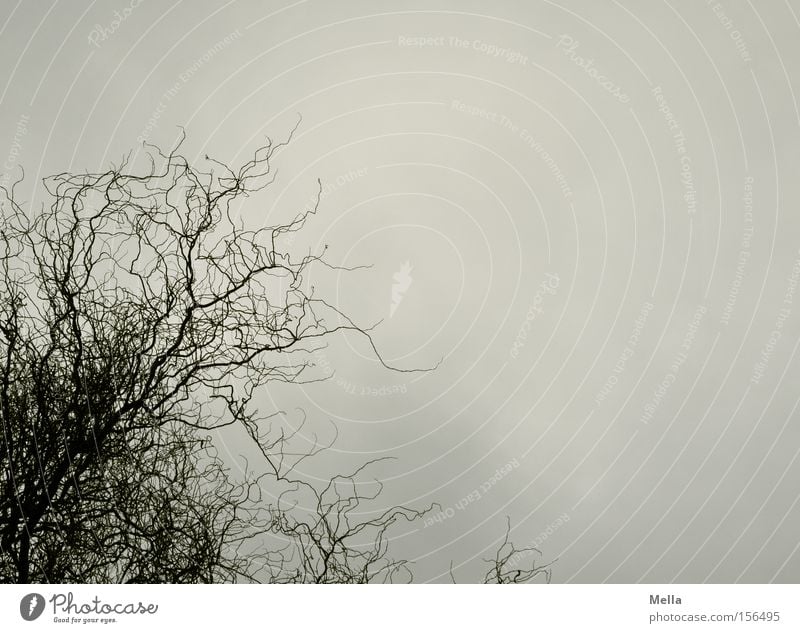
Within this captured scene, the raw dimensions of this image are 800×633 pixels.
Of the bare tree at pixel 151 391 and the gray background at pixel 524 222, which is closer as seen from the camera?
the bare tree at pixel 151 391

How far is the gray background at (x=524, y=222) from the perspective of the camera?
2.68 m

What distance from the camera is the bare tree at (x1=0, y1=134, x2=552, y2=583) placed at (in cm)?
213

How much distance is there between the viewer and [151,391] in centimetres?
221

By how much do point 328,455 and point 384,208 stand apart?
1.06 m

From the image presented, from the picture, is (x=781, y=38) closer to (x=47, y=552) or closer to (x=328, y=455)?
(x=328, y=455)

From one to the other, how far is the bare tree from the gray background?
5.8 inches

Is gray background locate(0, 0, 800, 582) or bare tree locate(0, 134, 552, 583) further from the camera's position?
gray background locate(0, 0, 800, 582)

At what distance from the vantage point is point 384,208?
3055mm

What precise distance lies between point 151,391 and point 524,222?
171cm

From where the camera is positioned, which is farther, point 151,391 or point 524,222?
point 524,222

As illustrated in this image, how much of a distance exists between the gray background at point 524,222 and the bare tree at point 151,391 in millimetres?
148

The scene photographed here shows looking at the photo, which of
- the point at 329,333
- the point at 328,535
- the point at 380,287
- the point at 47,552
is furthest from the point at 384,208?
the point at 47,552

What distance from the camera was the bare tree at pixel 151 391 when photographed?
213 centimetres
